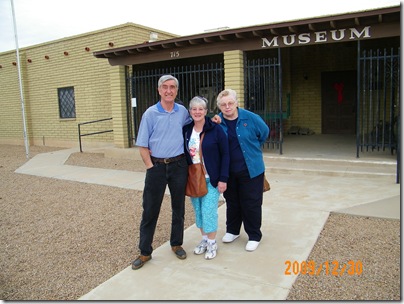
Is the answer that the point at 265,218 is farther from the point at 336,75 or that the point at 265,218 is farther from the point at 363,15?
the point at 336,75

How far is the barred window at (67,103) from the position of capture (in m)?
14.2

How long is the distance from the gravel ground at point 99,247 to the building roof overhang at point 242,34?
4.13 metres

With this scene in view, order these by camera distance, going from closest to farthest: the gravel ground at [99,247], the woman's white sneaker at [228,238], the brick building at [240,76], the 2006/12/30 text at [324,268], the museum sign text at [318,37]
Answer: the gravel ground at [99,247]
the 2006/12/30 text at [324,268]
the woman's white sneaker at [228,238]
the museum sign text at [318,37]
the brick building at [240,76]

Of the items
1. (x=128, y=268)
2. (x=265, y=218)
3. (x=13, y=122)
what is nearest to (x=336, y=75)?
(x=265, y=218)

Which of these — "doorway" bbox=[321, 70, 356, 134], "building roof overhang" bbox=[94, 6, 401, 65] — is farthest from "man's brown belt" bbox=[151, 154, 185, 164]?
"doorway" bbox=[321, 70, 356, 134]

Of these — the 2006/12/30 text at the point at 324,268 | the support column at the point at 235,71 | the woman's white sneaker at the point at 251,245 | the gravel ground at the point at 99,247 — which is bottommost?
the gravel ground at the point at 99,247

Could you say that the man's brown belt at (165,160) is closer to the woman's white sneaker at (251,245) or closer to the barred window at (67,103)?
the woman's white sneaker at (251,245)

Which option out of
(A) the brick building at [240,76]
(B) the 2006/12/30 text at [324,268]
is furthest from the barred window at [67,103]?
(B) the 2006/12/30 text at [324,268]

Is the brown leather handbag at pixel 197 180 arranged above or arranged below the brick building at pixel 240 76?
below

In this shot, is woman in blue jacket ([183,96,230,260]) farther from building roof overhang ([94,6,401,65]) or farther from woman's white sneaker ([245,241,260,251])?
building roof overhang ([94,6,401,65])

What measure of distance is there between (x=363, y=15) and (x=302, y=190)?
3530 millimetres

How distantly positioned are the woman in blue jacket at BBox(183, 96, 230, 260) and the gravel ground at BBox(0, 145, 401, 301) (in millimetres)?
881

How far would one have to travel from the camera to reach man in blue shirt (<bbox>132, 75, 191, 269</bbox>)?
138 inches

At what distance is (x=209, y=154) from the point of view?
11.6 feet
